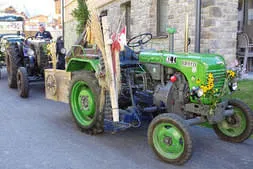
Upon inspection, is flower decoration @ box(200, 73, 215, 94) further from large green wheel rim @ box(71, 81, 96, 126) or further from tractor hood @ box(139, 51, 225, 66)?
large green wheel rim @ box(71, 81, 96, 126)

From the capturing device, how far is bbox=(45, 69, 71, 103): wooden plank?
205 inches

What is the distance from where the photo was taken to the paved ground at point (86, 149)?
358 centimetres

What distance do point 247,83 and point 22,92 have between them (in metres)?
5.37

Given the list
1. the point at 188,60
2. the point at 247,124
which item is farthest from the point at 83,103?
the point at 247,124

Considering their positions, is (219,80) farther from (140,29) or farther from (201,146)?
(140,29)

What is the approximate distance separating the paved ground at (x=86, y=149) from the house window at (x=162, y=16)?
5.72m

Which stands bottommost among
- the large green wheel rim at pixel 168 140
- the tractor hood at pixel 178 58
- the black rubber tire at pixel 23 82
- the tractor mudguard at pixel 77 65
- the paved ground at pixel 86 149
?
the paved ground at pixel 86 149

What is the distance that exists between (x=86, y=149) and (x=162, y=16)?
707 centimetres

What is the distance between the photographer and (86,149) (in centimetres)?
405

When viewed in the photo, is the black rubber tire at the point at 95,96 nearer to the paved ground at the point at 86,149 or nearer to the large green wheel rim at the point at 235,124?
the paved ground at the point at 86,149

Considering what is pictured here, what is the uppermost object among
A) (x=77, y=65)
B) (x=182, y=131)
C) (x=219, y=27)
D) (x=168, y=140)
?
(x=219, y=27)

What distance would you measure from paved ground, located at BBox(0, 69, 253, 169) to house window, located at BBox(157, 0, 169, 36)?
18.8ft

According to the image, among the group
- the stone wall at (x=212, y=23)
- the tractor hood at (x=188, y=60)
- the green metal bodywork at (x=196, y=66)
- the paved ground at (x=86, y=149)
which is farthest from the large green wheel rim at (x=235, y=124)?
the stone wall at (x=212, y=23)

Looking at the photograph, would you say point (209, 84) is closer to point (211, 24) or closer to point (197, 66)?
point (197, 66)
